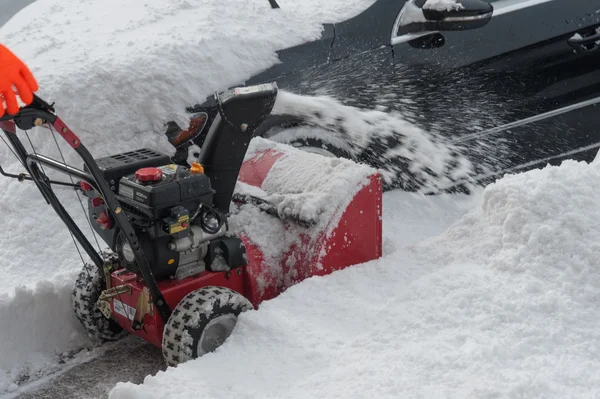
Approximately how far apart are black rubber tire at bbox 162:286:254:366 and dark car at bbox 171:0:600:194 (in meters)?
1.78

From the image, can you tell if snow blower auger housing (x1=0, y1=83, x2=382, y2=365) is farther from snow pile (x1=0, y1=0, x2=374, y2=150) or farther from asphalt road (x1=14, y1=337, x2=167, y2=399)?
snow pile (x1=0, y1=0, x2=374, y2=150)

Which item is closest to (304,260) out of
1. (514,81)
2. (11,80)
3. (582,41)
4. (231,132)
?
(231,132)

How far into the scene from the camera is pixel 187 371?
295cm

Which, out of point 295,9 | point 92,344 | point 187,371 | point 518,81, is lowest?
point 92,344

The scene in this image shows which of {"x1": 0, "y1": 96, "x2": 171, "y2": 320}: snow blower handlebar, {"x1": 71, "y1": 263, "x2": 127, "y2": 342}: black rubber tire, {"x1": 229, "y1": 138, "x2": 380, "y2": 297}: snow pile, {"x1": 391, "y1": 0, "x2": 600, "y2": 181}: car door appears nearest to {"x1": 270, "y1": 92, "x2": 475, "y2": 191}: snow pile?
{"x1": 391, "y1": 0, "x2": 600, "y2": 181}: car door

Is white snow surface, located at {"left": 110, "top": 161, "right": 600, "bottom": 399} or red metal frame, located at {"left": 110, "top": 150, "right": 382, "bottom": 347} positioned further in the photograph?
red metal frame, located at {"left": 110, "top": 150, "right": 382, "bottom": 347}

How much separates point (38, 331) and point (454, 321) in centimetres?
198

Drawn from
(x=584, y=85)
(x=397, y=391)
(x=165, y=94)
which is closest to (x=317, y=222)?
(x=397, y=391)

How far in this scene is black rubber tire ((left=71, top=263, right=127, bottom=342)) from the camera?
12.2ft

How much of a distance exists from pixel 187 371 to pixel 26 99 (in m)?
1.13

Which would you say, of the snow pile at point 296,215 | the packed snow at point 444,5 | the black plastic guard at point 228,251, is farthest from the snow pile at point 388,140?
the black plastic guard at point 228,251

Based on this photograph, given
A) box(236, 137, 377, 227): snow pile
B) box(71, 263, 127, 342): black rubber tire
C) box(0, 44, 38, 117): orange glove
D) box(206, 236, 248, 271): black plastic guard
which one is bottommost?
box(71, 263, 127, 342): black rubber tire

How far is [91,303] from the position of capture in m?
3.72

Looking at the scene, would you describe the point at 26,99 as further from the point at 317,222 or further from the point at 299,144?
the point at 299,144
